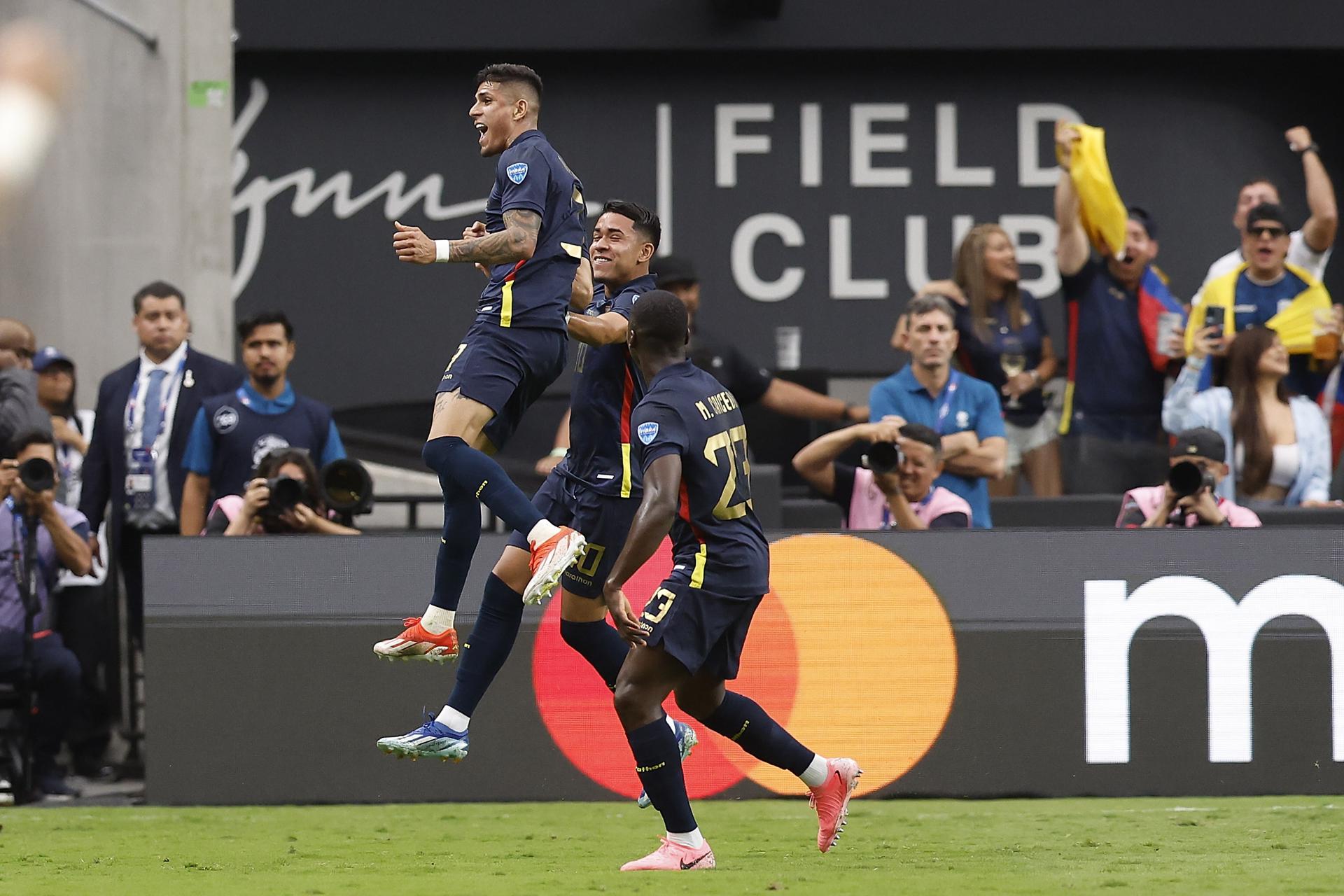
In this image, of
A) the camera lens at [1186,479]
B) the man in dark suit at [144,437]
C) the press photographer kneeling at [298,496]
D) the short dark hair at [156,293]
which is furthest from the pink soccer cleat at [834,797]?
the short dark hair at [156,293]

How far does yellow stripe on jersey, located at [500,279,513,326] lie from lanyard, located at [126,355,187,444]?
3.53m

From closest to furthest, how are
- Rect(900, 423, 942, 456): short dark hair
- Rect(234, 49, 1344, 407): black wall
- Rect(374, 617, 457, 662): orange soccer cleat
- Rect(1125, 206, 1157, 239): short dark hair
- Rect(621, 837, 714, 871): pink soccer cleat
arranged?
Rect(621, 837, 714, 871): pink soccer cleat, Rect(374, 617, 457, 662): orange soccer cleat, Rect(900, 423, 942, 456): short dark hair, Rect(1125, 206, 1157, 239): short dark hair, Rect(234, 49, 1344, 407): black wall

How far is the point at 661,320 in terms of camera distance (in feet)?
22.3

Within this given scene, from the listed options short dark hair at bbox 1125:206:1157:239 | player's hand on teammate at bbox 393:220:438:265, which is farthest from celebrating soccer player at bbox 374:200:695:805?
short dark hair at bbox 1125:206:1157:239

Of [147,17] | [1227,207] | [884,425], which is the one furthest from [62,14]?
[1227,207]

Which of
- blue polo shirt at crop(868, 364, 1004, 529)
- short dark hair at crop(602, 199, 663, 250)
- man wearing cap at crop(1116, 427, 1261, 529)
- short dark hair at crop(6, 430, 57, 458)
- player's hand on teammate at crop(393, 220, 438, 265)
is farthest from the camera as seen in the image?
blue polo shirt at crop(868, 364, 1004, 529)

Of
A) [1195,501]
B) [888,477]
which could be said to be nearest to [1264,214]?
[1195,501]

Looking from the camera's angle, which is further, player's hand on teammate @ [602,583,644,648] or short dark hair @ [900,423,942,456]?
short dark hair @ [900,423,942,456]

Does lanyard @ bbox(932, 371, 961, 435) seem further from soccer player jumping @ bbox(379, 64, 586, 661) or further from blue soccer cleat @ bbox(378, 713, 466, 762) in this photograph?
blue soccer cleat @ bbox(378, 713, 466, 762)

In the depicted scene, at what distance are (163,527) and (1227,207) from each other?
10.0 m

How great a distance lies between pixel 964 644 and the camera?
9125mm

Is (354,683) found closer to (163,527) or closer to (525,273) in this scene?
(163,527)

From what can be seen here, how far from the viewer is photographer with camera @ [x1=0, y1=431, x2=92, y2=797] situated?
9375 millimetres

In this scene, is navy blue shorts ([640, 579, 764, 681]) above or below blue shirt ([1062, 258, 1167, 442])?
below
